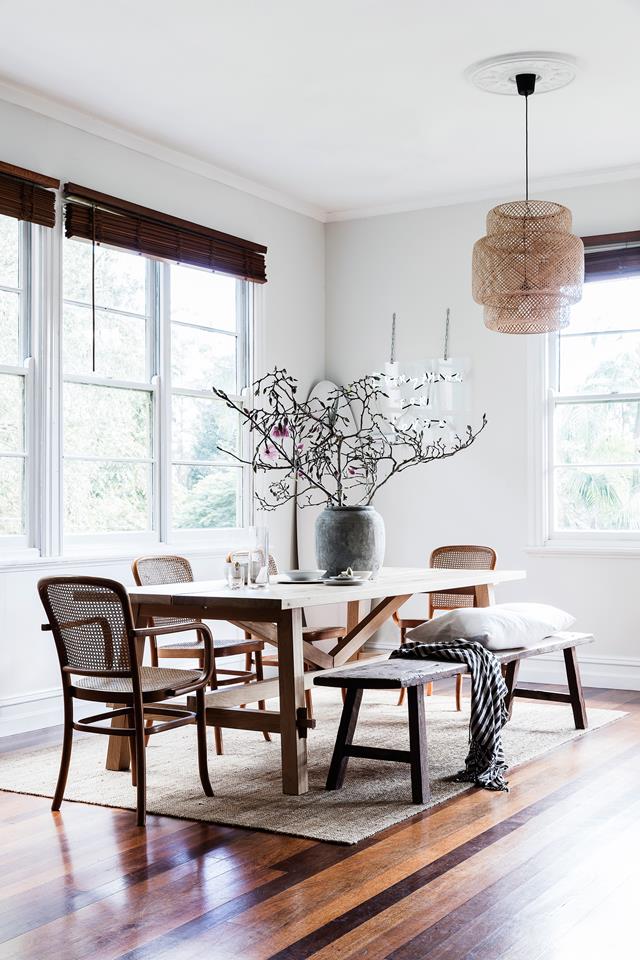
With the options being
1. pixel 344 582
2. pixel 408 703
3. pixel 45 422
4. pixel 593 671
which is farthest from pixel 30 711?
pixel 593 671

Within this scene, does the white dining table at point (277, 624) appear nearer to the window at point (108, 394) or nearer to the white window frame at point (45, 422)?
the white window frame at point (45, 422)

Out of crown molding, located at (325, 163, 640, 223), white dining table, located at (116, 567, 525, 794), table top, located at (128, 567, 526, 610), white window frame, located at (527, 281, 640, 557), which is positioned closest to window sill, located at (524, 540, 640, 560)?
white window frame, located at (527, 281, 640, 557)

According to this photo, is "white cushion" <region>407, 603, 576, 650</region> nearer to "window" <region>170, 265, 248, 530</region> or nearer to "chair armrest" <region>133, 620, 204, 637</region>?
"chair armrest" <region>133, 620, 204, 637</region>

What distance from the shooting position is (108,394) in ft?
18.0

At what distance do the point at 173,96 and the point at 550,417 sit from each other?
9.36 ft

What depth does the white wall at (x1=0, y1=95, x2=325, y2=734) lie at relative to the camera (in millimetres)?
4871

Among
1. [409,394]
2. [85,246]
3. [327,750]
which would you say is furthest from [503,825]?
[409,394]

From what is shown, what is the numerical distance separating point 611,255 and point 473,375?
A: 107 cm

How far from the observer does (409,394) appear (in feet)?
22.7

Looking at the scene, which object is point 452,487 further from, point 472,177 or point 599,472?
point 472,177

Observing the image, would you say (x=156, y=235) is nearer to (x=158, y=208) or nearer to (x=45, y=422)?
(x=158, y=208)

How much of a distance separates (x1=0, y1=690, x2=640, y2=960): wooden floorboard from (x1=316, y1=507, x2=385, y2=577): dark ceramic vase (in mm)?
1063

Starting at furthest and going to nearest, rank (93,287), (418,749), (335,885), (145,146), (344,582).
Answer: (145,146)
(93,287)
(344,582)
(418,749)
(335,885)

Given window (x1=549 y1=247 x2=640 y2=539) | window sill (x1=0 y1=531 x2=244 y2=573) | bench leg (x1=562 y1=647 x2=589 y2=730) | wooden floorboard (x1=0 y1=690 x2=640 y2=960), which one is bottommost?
wooden floorboard (x1=0 y1=690 x2=640 y2=960)
